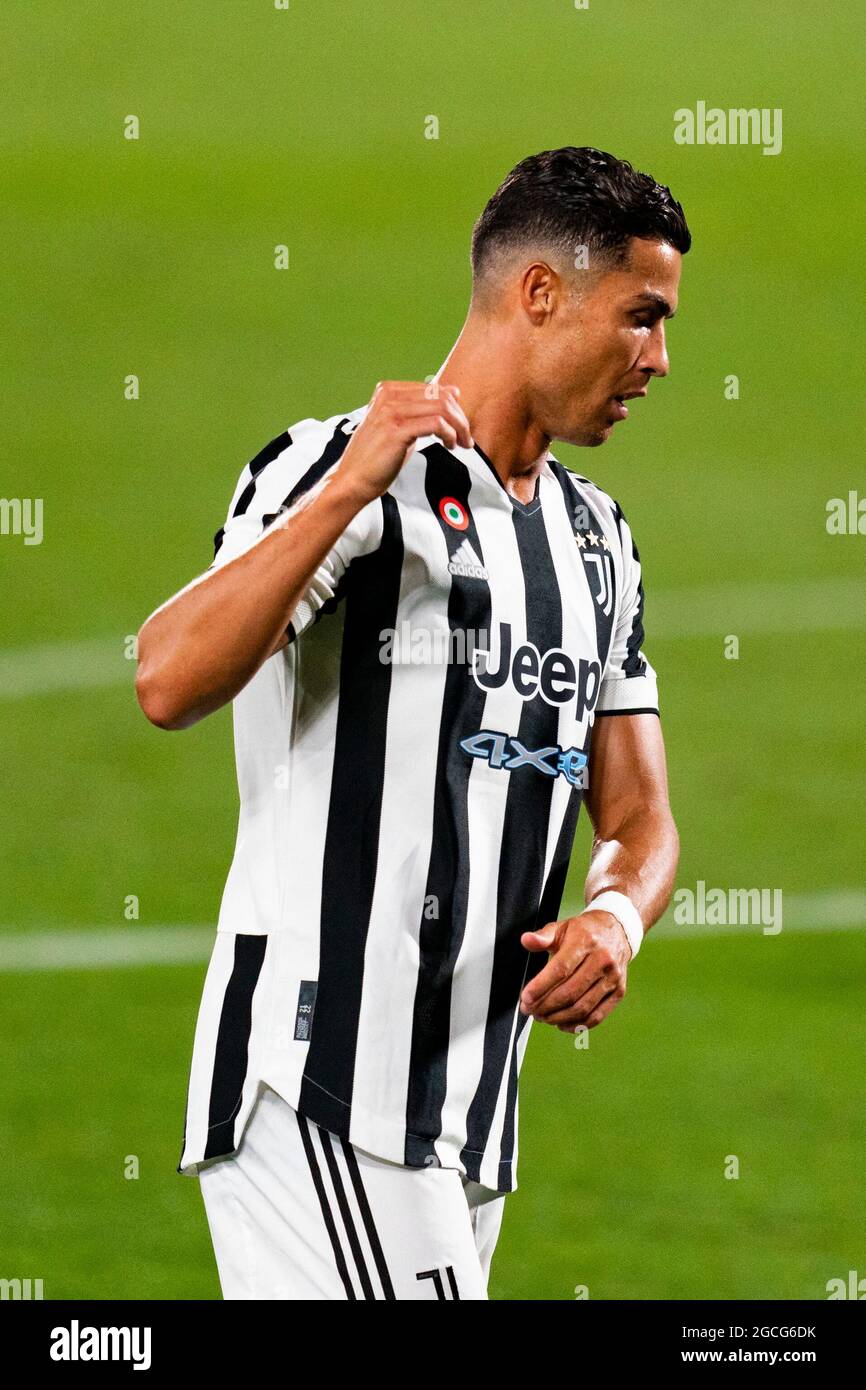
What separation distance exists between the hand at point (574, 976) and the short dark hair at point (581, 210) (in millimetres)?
1013

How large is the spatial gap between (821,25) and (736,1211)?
11.6 metres

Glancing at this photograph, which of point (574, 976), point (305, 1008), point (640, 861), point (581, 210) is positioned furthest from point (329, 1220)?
point (581, 210)

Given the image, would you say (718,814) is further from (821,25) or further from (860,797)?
(821,25)

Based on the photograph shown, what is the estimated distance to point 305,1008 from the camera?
278cm

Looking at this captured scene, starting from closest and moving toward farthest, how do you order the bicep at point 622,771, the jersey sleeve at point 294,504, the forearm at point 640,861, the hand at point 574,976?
the jersey sleeve at point 294,504
the hand at point 574,976
the forearm at point 640,861
the bicep at point 622,771

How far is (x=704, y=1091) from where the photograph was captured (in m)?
6.92

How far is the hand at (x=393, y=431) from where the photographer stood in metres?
2.53

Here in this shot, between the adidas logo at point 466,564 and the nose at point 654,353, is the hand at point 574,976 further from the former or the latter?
the nose at point 654,353

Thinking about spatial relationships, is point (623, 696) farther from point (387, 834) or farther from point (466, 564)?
point (387, 834)

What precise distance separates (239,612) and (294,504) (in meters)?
0.24

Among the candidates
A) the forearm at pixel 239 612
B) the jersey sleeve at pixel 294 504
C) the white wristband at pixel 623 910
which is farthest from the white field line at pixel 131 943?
the forearm at pixel 239 612

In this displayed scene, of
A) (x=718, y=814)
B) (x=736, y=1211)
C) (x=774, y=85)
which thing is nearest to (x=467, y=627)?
(x=736, y=1211)

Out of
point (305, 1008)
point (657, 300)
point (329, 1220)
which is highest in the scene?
point (657, 300)

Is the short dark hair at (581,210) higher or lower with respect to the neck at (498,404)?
higher
